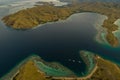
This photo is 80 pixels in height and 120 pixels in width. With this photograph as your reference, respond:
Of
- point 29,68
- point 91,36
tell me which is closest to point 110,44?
point 91,36

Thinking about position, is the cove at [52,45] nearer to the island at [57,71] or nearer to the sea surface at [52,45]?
the sea surface at [52,45]

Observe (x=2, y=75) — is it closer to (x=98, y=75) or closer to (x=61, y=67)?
(x=61, y=67)

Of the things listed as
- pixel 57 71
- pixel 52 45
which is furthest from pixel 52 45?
pixel 57 71

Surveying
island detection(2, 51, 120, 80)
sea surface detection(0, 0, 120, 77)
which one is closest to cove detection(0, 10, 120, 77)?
sea surface detection(0, 0, 120, 77)

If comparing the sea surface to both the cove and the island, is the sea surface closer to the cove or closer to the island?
the cove

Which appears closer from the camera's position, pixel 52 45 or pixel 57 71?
pixel 57 71

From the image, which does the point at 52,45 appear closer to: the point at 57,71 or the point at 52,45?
the point at 52,45

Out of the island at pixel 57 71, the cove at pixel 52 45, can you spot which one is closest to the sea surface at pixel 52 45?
the cove at pixel 52 45
